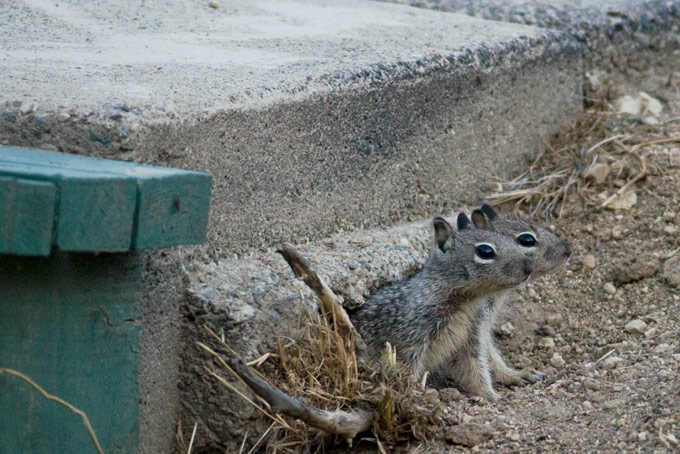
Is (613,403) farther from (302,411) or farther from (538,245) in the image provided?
(302,411)

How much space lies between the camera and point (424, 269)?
493cm

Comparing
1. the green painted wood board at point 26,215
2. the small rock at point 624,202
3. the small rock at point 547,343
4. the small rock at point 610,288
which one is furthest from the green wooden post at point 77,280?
the small rock at point 624,202

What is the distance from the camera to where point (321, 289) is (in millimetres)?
3812

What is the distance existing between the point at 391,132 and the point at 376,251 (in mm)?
688

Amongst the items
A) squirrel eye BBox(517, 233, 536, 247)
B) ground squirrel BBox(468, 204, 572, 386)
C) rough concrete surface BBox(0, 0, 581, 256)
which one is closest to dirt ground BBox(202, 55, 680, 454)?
ground squirrel BBox(468, 204, 572, 386)

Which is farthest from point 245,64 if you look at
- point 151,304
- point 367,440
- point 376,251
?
point 367,440

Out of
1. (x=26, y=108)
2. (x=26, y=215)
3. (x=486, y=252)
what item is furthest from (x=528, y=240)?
(x=26, y=215)

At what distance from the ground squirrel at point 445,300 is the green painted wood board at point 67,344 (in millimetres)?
1626

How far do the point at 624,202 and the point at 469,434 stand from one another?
2.49m

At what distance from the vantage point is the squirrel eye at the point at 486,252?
4664 millimetres

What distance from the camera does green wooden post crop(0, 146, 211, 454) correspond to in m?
2.75

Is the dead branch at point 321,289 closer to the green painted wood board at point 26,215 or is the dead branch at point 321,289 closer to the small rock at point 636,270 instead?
the green painted wood board at point 26,215

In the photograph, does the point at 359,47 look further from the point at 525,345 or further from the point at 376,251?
the point at 525,345

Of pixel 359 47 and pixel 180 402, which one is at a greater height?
pixel 359 47
